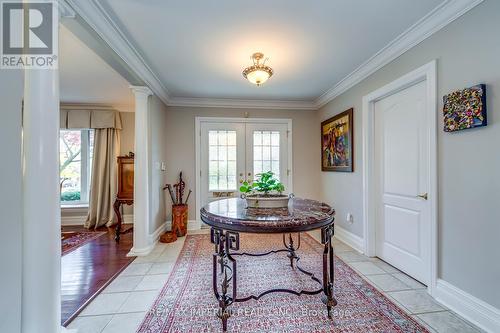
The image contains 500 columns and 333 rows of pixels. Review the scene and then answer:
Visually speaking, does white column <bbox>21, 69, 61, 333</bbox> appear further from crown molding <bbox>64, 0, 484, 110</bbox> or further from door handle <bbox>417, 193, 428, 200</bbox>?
door handle <bbox>417, 193, 428, 200</bbox>

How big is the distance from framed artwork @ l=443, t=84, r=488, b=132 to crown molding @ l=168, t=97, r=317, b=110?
270 centimetres

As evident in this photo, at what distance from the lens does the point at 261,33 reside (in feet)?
6.99

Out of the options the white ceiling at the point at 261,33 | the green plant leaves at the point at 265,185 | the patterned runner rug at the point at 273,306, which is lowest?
the patterned runner rug at the point at 273,306

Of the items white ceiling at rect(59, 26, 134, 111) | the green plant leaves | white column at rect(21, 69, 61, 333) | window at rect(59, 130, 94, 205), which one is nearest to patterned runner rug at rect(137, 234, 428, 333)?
white column at rect(21, 69, 61, 333)

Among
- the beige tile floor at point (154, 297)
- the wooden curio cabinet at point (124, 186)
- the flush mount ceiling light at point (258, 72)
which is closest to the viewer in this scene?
the beige tile floor at point (154, 297)

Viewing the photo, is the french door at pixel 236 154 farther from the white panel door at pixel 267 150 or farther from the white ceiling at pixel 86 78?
the white ceiling at pixel 86 78

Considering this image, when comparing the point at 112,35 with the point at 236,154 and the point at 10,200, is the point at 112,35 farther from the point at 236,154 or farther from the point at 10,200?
the point at 236,154

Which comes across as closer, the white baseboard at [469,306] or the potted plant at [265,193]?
the white baseboard at [469,306]

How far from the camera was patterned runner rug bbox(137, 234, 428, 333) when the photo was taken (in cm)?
162

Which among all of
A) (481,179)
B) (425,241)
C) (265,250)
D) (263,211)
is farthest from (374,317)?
(265,250)

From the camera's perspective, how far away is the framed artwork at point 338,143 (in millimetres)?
3281

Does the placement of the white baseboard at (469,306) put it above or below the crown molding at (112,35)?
below

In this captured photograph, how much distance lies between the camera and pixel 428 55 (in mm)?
2031

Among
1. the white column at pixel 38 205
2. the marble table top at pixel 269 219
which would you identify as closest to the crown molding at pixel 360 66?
the white column at pixel 38 205
